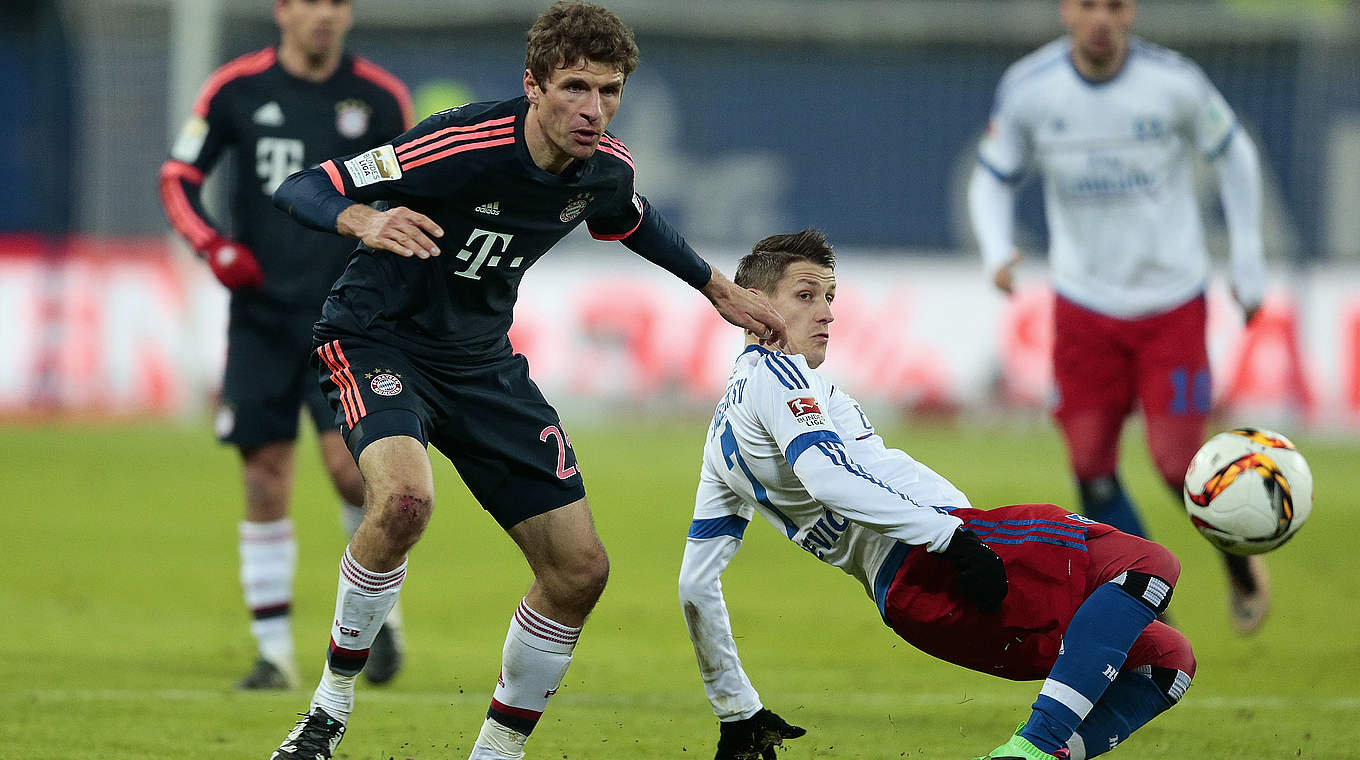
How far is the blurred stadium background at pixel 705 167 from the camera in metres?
19.6

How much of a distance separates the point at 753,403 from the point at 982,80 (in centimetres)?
1995

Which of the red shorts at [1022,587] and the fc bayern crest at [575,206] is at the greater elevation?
the fc bayern crest at [575,206]

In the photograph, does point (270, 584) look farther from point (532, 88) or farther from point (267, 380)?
point (532, 88)

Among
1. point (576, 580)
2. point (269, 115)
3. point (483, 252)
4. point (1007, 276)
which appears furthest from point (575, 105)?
point (1007, 276)

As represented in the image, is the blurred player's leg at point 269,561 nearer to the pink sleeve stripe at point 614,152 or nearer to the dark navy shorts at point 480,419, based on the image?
the dark navy shorts at point 480,419

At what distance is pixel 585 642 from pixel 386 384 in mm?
3717

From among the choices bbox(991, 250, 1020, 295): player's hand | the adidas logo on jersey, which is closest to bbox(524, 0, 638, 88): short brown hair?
the adidas logo on jersey

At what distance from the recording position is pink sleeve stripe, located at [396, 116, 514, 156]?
511cm

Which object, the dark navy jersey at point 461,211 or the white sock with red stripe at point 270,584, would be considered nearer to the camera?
the dark navy jersey at point 461,211

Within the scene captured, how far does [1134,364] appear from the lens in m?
8.01

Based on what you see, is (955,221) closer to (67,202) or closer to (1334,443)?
(1334,443)

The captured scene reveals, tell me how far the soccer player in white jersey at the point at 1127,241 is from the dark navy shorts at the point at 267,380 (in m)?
3.11

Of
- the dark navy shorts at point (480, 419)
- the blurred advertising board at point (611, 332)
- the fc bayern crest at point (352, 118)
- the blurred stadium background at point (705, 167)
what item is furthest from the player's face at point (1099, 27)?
the blurred stadium background at point (705, 167)

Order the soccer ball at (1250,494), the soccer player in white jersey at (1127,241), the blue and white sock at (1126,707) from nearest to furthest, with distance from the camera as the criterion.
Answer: the blue and white sock at (1126,707), the soccer ball at (1250,494), the soccer player in white jersey at (1127,241)
